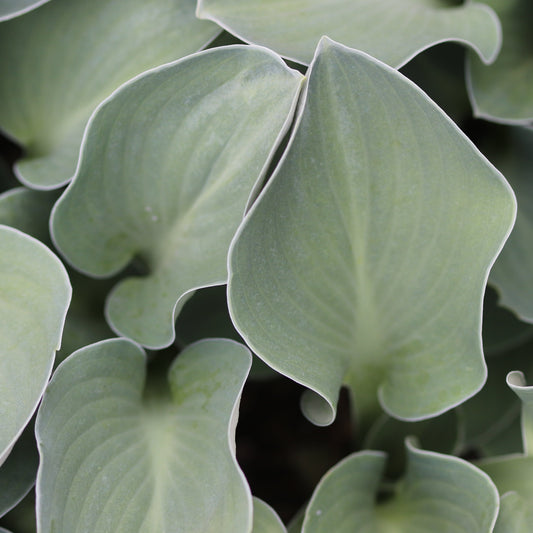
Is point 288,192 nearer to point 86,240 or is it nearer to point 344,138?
point 344,138

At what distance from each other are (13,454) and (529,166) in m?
0.60

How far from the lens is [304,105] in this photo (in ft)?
1.58

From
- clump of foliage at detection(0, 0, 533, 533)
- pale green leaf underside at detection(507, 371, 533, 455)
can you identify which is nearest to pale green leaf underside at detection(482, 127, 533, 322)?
clump of foliage at detection(0, 0, 533, 533)

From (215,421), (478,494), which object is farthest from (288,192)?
(478,494)

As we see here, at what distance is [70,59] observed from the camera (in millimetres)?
685

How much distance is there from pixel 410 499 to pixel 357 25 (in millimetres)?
444

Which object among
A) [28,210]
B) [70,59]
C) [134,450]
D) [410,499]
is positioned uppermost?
[70,59]

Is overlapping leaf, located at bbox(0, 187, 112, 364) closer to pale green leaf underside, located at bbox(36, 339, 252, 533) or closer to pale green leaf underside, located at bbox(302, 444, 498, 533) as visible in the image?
pale green leaf underside, located at bbox(36, 339, 252, 533)

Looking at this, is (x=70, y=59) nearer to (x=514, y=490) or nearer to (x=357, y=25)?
(x=357, y=25)

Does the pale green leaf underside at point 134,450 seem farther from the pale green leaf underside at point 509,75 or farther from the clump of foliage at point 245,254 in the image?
the pale green leaf underside at point 509,75

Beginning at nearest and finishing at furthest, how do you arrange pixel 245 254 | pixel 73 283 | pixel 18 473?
pixel 245 254
pixel 18 473
pixel 73 283

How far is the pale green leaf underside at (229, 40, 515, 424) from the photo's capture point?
0.50 m

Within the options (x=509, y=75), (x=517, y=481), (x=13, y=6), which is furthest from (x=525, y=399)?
(x=13, y=6)

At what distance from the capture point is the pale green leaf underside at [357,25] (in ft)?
1.97
